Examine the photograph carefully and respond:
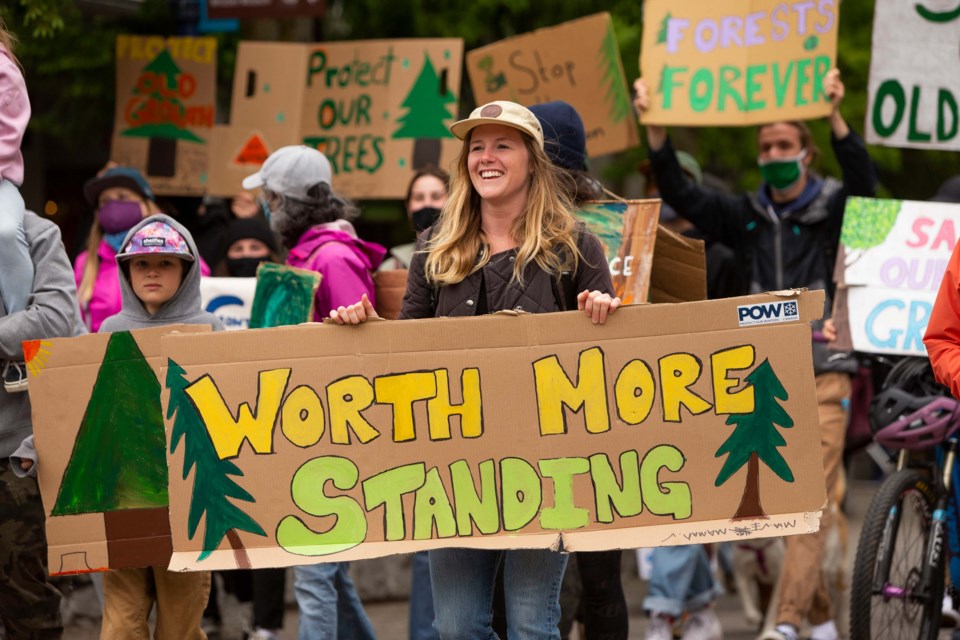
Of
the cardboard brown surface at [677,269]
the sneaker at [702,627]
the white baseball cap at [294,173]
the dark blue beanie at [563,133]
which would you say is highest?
the dark blue beanie at [563,133]

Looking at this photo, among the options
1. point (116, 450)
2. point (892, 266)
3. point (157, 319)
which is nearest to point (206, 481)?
point (116, 450)

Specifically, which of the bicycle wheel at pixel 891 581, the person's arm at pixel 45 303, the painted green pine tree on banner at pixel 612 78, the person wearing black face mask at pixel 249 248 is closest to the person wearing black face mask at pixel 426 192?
the person wearing black face mask at pixel 249 248

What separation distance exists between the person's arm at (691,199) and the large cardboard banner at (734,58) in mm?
76

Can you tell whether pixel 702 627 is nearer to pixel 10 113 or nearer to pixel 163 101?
pixel 10 113

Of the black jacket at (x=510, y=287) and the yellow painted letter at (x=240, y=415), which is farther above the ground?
the black jacket at (x=510, y=287)

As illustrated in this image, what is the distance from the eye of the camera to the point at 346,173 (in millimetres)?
9594

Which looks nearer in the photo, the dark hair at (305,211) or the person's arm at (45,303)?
the person's arm at (45,303)

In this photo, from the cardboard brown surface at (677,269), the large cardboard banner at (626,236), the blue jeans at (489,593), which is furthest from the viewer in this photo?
the cardboard brown surface at (677,269)

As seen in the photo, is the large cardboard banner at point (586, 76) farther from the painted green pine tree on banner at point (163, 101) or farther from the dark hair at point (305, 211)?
the painted green pine tree on banner at point (163, 101)

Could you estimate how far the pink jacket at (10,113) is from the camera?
17.1 ft

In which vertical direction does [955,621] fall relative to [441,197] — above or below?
below

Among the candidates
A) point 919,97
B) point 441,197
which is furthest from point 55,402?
point 919,97

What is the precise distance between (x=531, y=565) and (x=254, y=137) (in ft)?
18.6

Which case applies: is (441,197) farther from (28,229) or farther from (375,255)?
(28,229)
